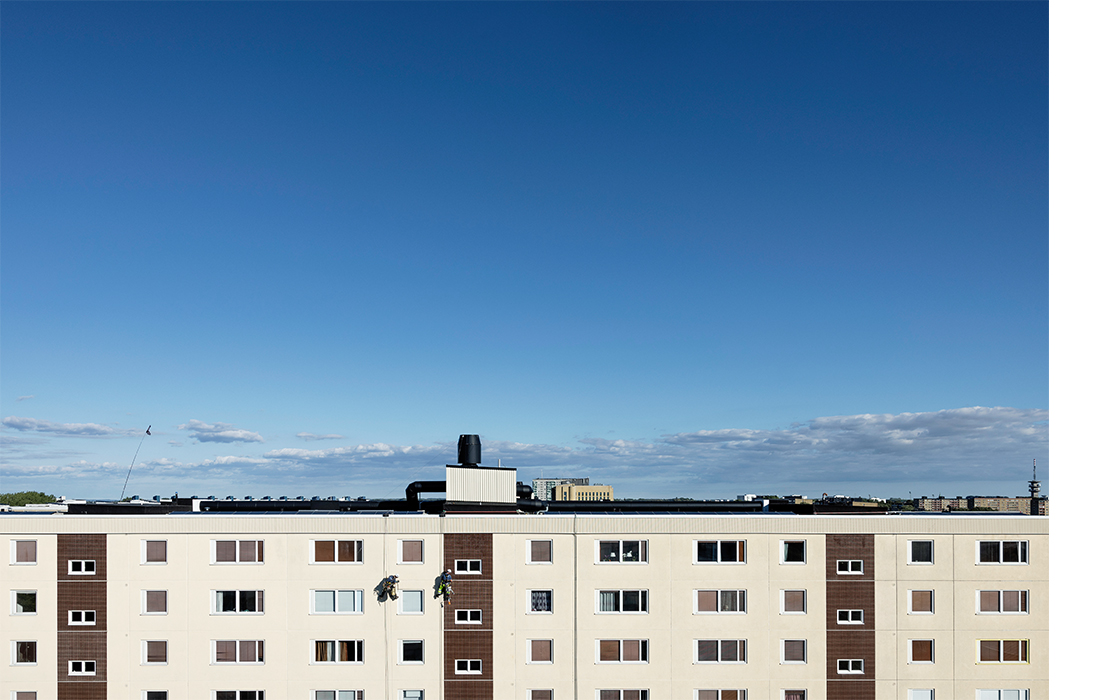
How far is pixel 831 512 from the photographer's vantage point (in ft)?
127

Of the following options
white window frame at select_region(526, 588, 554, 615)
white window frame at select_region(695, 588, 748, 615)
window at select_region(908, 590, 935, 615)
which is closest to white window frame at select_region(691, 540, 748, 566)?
white window frame at select_region(695, 588, 748, 615)

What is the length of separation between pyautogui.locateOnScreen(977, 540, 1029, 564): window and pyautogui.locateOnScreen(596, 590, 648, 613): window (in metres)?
15.8

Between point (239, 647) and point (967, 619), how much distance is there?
3353cm

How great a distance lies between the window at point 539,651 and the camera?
3316 centimetres

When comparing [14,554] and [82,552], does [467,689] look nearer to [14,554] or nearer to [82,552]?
[82,552]

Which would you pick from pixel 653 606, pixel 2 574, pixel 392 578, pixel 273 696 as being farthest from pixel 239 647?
pixel 653 606

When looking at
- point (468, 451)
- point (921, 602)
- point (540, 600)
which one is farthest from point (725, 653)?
point (468, 451)

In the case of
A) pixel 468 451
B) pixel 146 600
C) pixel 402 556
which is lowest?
pixel 146 600

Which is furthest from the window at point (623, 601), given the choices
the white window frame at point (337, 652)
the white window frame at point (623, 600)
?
the white window frame at point (337, 652)

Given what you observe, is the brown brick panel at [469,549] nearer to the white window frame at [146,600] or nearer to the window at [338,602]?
the window at [338,602]

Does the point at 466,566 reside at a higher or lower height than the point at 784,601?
higher

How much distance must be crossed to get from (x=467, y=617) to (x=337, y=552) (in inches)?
266

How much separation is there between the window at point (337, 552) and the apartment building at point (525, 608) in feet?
0.46

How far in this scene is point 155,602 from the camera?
33000 mm
